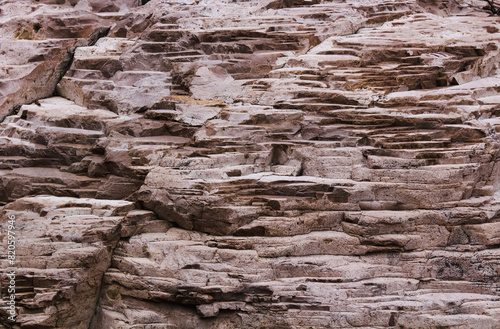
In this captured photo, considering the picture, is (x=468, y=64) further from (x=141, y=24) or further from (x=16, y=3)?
(x=16, y=3)

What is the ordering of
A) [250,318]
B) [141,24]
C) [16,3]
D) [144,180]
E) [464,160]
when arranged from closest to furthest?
Result: 1. [250,318]
2. [464,160]
3. [144,180]
4. [141,24]
5. [16,3]

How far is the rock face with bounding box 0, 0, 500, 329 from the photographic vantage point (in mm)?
7980

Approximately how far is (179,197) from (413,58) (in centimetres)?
562

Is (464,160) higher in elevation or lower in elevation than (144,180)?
higher

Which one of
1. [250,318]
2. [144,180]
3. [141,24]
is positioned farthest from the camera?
[141,24]

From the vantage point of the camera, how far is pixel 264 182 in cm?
859

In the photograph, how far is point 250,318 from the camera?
791cm

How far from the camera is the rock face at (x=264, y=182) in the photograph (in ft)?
26.2

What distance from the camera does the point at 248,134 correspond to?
923cm

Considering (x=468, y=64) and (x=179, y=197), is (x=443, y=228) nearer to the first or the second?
(x=468, y=64)

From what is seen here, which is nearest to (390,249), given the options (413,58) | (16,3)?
(413,58)

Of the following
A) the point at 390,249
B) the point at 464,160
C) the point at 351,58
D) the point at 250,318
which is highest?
the point at 351,58

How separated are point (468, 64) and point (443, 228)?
381cm

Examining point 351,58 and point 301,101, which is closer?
point 301,101
